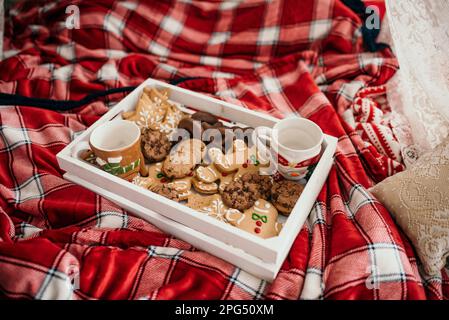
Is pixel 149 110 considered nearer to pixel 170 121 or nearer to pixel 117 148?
pixel 170 121

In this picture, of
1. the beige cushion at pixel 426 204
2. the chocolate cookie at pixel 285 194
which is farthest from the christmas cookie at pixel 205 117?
the beige cushion at pixel 426 204

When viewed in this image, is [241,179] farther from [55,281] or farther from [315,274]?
[55,281]

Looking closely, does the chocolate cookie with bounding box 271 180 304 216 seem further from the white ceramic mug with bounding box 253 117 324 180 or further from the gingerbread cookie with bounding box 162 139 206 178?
the gingerbread cookie with bounding box 162 139 206 178

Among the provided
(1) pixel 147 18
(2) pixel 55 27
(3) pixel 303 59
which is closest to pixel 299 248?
(3) pixel 303 59

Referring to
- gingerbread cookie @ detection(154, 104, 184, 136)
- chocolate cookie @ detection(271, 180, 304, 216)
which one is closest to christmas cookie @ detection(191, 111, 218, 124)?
gingerbread cookie @ detection(154, 104, 184, 136)

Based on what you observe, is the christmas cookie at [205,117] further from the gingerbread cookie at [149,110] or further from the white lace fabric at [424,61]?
the white lace fabric at [424,61]

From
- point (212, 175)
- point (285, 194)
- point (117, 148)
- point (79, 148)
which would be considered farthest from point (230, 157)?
point (79, 148)
